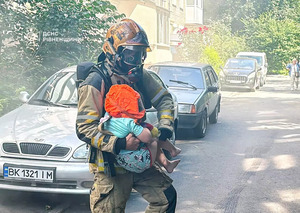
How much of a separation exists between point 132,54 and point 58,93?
3.60 m

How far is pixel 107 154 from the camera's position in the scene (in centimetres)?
332

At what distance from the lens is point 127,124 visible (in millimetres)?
3178

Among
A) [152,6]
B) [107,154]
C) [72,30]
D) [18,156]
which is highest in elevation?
[152,6]

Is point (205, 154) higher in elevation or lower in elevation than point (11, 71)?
lower

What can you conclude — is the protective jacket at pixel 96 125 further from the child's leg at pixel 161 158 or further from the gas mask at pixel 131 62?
the child's leg at pixel 161 158

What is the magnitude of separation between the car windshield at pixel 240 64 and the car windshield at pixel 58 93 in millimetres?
17708

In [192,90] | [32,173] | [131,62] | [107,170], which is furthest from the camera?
[192,90]

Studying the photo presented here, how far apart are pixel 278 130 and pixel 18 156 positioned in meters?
7.64

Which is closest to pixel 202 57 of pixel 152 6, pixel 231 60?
pixel 231 60

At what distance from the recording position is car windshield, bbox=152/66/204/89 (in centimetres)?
1057

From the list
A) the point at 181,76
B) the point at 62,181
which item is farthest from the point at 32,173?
the point at 181,76

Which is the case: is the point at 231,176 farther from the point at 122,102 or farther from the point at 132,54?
the point at 122,102

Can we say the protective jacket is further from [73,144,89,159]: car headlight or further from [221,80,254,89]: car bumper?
[221,80,254,89]: car bumper

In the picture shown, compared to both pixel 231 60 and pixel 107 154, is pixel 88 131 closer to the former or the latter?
pixel 107 154
